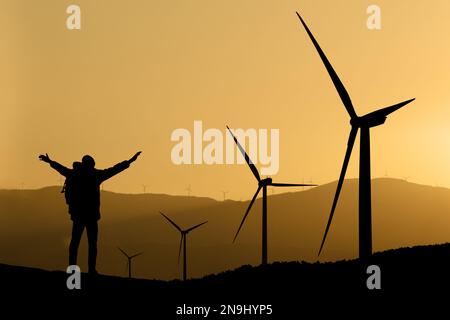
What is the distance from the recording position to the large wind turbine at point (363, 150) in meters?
35.8

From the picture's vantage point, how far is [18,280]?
3959 centimetres

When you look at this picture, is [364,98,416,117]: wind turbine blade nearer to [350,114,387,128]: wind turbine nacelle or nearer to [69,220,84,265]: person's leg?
[350,114,387,128]: wind turbine nacelle

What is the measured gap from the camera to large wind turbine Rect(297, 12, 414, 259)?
35.8 m

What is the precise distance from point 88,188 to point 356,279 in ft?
37.6

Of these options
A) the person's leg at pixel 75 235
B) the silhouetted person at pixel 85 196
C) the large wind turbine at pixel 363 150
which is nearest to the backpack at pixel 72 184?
the silhouetted person at pixel 85 196

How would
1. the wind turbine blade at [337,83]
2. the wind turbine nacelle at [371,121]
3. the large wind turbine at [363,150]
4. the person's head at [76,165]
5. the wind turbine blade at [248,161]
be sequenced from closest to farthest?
1. the large wind turbine at [363,150]
2. the person's head at [76,165]
3. the wind turbine nacelle at [371,121]
4. the wind turbine blade at [337,83]
5. the wind turbine blade at [248,161]

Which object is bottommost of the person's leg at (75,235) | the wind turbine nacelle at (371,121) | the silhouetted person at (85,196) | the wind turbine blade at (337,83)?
the person's leg at (75,235)

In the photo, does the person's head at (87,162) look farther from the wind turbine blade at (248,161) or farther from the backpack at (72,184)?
the wind turbine blade at (248,161)

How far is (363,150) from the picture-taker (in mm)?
38250

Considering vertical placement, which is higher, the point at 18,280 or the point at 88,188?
the point at 88,188

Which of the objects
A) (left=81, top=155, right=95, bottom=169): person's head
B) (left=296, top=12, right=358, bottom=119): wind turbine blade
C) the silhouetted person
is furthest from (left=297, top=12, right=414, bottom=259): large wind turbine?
(left=81, top=155, right=95, bottom=169): person's head

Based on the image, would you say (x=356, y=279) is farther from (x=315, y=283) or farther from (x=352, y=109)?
(x=352, y=109)

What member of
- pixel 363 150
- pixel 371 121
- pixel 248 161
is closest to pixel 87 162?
pixel 363 150
